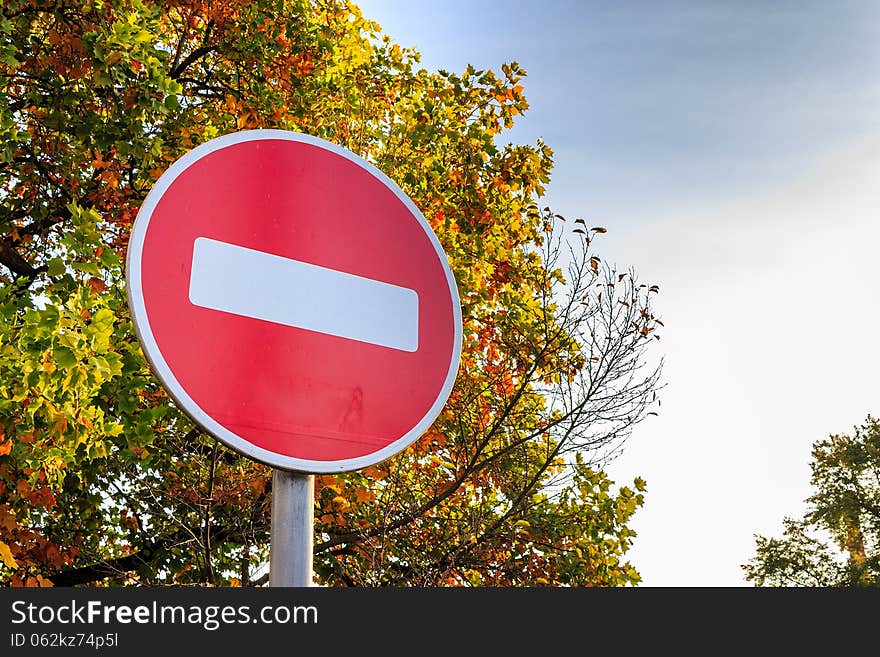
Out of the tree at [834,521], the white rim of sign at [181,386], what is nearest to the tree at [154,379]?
the white rim of sign at [181,386]

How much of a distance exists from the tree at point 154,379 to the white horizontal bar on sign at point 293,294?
2725 mm

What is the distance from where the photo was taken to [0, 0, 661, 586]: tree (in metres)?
4.86

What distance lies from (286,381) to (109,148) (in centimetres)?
460

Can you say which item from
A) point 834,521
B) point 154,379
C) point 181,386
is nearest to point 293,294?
point 181,386

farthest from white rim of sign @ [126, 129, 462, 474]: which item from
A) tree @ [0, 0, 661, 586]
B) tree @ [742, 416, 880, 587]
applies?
tree @ [742, 416, 880, 587]

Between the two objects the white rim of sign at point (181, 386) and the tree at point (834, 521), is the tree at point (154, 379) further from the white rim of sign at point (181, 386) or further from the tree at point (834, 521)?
the tree at point (834, 521)

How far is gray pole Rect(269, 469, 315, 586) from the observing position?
129cm

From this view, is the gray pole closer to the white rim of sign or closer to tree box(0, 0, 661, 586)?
the white rim of sign

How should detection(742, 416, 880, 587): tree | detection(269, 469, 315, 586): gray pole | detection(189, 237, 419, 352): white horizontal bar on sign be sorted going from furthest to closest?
detection(742, 416, 880, 587): tree, detection(189, 237, 419, 352): white horizontal bar on sign, detection(269, 469, 315, 586): gray pole

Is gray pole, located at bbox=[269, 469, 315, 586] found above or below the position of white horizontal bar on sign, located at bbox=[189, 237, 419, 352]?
below

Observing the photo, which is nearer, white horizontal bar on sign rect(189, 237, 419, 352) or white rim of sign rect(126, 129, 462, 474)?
white rim of sign rect(126, 129, 462, 474)

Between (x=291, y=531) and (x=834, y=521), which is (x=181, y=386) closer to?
(x=291, y=531)

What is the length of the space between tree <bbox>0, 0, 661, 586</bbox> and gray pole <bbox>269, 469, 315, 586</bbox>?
2869 millimetres

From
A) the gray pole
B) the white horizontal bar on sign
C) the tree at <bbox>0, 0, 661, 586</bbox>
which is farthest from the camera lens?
the tree at <bbox>0, 0, 661, 586</bbox>
